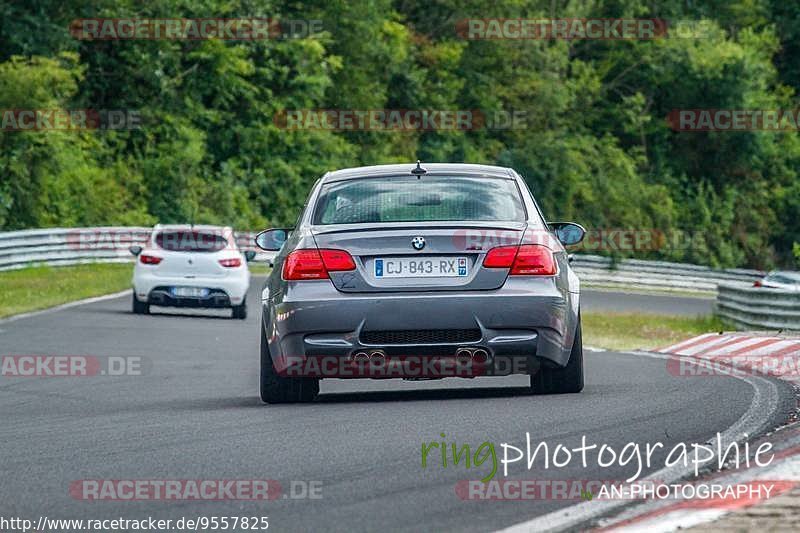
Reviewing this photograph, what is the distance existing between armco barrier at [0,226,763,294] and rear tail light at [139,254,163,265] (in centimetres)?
1229

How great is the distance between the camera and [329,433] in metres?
9.28

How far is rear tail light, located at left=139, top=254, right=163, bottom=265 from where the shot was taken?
25.7 m

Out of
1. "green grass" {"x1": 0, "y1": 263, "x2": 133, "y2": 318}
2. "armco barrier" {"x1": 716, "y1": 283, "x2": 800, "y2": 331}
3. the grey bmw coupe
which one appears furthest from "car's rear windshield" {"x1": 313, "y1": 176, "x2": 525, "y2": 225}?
"green grass" {"x1": 0, "y1": 263, "x2": 133, "y2": 318}

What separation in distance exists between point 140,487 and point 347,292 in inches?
136

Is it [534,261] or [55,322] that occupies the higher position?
[534,261]

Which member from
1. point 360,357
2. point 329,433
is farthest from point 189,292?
point 329,433

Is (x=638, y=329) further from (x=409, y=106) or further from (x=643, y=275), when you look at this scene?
(x=409, y=106)

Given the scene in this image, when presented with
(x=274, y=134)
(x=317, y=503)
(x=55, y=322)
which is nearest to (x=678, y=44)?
(x=274, y=134)

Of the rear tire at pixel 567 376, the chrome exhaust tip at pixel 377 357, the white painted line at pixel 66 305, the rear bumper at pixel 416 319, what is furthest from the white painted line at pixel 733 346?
the white painted line at pixel 66 305

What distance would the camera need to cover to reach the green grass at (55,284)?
1082 inches

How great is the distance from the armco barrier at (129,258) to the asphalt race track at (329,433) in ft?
79.2

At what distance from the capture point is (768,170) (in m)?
77.9

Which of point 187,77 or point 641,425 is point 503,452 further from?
point 187,77

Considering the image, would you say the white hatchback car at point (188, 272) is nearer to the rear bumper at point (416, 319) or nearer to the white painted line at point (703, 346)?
the white painted line at point (703, 346)
